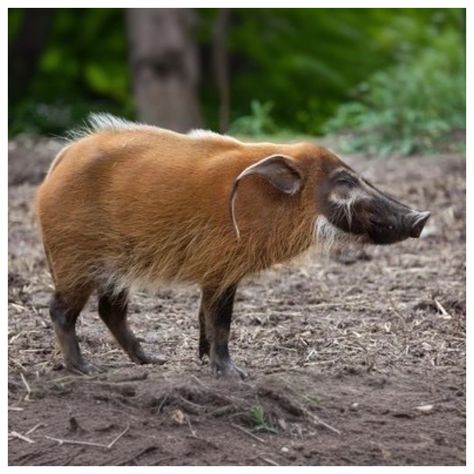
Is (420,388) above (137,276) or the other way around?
the other way around

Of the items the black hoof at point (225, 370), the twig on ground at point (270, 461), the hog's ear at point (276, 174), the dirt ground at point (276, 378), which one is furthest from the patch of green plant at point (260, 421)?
the hog's ear at point (276, 174)

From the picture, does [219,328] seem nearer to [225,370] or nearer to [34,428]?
[225,370]

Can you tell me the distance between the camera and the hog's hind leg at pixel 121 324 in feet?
19.5

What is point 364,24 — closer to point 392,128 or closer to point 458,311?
point 392,128

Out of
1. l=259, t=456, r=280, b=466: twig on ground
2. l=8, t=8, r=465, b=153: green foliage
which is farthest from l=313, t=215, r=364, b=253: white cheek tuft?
l=8, t=8, r=465, b=153: green foliage

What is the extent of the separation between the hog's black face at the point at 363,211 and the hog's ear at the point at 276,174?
0.18 meters

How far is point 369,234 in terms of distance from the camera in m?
5.83

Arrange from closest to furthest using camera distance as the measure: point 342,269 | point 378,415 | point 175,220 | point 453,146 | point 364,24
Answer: point 378,415, point 175,220, point 342,269, point 453,146, point 364,24

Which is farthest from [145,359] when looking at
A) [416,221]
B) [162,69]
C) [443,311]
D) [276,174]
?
[162,69]

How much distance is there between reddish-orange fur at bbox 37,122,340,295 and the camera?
5.58 metres

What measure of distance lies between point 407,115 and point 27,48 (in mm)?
8050

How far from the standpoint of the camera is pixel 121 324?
6016mm
